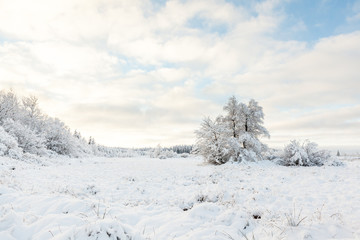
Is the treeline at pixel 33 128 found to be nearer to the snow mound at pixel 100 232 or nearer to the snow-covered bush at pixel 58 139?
the snow-covered bush at pixel 58 139

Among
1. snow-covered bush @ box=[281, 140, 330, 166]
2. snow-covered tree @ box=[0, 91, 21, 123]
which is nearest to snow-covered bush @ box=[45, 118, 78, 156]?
snow-covered tree @ box=[0, 91, 21, 123]

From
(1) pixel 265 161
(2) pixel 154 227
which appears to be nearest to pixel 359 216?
(2) pixel 154 227

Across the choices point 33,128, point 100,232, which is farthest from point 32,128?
point 100,232

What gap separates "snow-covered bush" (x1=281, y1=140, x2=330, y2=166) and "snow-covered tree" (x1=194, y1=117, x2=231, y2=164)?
19.3 feet

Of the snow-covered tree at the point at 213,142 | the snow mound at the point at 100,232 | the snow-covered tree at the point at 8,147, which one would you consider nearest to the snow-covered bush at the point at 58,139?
the snow-covered tree at the point at 8,147

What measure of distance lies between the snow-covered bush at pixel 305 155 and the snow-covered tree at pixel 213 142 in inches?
231

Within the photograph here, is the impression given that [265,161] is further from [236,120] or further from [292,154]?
[236,120]

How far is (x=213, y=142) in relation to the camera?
23.0m

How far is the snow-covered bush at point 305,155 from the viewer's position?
1955cm

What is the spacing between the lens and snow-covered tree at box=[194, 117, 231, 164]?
22.5 m

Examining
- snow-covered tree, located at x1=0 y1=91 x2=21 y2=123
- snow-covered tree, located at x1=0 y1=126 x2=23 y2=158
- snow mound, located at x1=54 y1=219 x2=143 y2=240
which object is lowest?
snow mound, located at x1=54 y1=219 x2=143 y2=240

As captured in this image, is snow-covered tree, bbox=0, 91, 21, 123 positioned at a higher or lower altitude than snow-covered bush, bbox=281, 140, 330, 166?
higher

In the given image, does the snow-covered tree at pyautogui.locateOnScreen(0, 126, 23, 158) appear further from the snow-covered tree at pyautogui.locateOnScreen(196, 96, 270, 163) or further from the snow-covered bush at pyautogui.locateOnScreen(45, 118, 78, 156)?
the snow-covered tree at pyautogui.locateOnScreen(196, 96, 270, 163)

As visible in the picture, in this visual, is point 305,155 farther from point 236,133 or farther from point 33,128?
point 33,128
